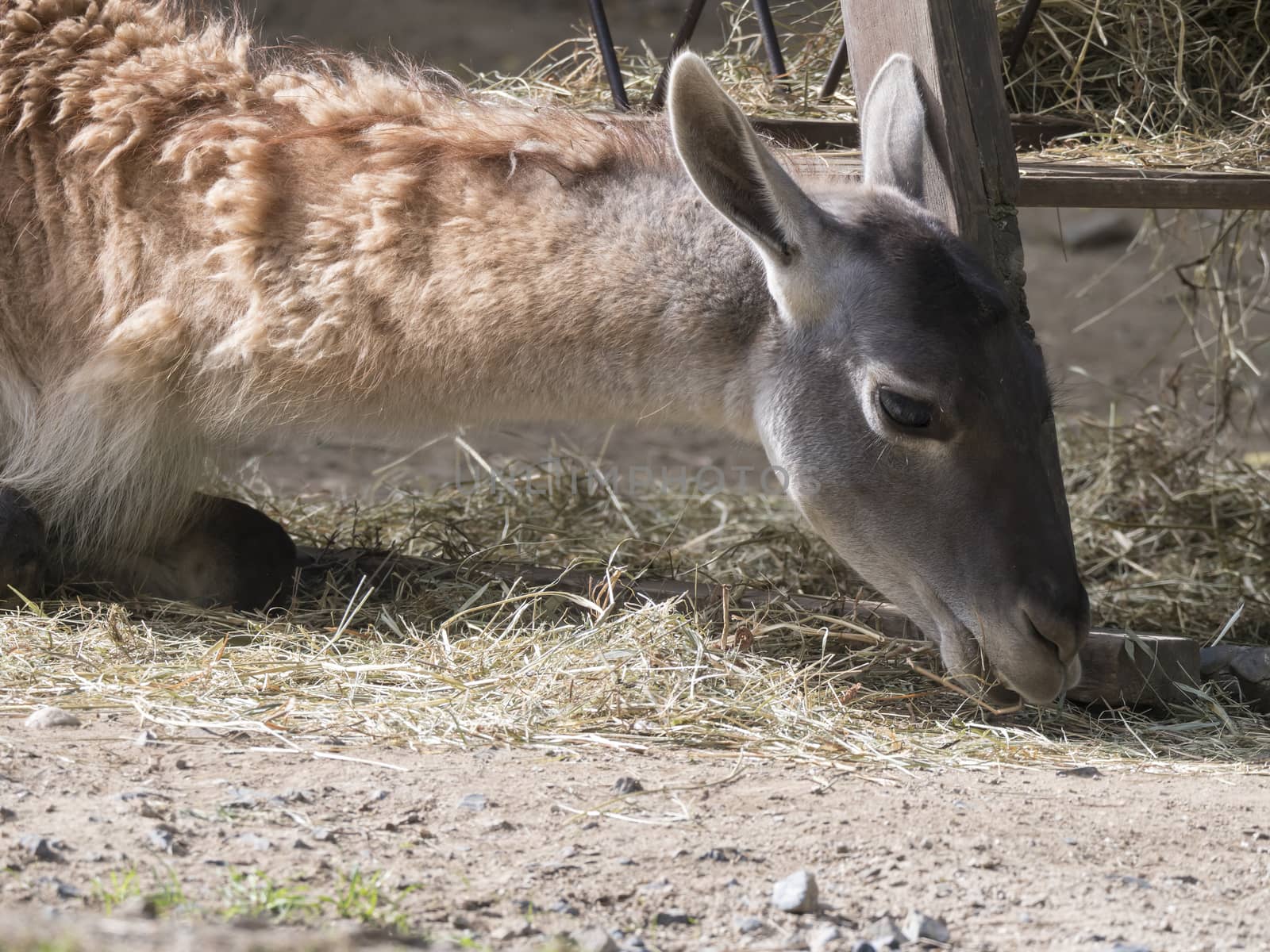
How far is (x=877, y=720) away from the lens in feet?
11.1

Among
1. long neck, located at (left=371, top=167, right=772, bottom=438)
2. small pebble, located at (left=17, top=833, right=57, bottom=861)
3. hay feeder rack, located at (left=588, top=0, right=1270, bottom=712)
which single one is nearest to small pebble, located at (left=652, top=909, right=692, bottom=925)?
small pebble, located at (left=17, top=833, right=57, bottom=861)

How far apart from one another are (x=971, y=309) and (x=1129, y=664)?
1027mm

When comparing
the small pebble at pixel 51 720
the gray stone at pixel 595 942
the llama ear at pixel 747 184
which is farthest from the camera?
the llama ear at pixel 747 184

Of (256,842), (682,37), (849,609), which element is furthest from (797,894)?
(682,37)

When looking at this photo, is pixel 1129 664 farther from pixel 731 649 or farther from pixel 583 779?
pixel 583 779

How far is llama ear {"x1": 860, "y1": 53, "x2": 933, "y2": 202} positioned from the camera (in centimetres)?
372

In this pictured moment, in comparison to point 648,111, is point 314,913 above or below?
below

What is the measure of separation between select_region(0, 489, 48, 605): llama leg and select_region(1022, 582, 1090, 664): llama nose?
251 centimetres

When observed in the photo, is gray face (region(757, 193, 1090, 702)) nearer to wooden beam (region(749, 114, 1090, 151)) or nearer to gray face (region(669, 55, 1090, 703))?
gray face (region(669, 55, 1090, 703))

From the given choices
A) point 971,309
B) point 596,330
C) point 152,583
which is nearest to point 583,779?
point 596,330

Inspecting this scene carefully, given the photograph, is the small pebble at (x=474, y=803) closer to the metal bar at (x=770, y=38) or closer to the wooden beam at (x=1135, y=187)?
the wooden beam at (x=1135, y=187)

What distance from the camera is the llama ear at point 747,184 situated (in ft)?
10.5

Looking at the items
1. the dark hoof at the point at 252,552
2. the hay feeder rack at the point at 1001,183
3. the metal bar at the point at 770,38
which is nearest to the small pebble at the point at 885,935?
the hay feeder rack at the point at 1001,183

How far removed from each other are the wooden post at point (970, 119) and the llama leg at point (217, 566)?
2.07 m
